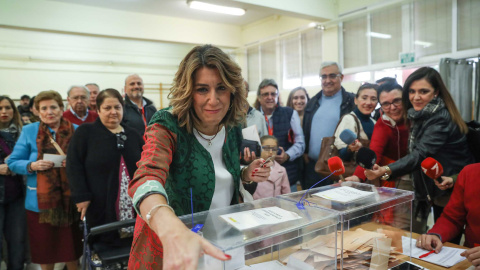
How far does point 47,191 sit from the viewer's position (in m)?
2.66

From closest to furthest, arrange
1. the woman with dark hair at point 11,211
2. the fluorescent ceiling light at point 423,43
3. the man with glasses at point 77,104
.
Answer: the woman with dark hair at point 11,211 → the man with glasses at point 77,104 → the fluorescent ceiling light at point 423,43

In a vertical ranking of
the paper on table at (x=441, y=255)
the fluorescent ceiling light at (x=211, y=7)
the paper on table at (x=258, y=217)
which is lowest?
the paper on table at (x=441, y=255)

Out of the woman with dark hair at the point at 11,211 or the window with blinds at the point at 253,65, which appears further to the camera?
the window with blinds at the point at 253,65

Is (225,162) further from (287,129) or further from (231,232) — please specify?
(287,129)

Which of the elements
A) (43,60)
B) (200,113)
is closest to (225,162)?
(200,113)

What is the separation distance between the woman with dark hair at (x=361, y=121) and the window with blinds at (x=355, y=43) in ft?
12.6

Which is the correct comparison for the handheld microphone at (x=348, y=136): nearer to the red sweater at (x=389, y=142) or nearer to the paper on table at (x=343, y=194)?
the red sweater at (x=389, y=142)

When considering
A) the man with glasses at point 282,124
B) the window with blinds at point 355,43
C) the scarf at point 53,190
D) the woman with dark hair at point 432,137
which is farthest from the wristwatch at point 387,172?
the window with blinds at point 355,43

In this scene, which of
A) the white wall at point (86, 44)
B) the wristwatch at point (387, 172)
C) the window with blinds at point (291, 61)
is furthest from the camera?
the window with blinds at point (291, 61)

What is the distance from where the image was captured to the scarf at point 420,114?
210cm

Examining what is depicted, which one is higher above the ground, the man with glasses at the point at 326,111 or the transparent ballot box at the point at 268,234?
the man with glasses at the point at 326,111

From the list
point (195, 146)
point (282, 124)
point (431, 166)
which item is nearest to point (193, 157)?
point (195, 146)

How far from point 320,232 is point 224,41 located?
8.38 m

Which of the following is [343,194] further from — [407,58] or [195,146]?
[407,58]
